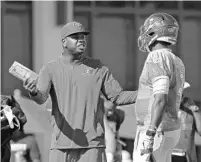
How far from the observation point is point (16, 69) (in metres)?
8.00

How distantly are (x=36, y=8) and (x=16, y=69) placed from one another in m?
8.68

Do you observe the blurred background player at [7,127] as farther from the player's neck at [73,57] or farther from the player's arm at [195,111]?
the player's arm at [195,111]

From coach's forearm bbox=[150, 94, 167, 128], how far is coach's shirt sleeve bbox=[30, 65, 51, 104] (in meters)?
1.24

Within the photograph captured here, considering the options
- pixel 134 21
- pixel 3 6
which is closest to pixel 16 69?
pixel 3 6

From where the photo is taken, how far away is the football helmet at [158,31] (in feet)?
24.5

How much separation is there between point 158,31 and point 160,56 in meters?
0.30

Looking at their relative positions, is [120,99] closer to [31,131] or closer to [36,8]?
[31,131]

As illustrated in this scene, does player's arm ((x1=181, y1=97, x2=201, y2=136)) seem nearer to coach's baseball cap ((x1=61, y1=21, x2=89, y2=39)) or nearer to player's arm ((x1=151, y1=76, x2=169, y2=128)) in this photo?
coach's baseball cap ((x1=61, y1=21, x2=89, y2=39))

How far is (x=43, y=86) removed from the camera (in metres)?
7.88

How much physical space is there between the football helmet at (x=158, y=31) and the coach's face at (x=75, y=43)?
2.09ft

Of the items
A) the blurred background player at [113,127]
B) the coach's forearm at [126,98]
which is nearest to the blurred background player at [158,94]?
the coach's forearm at [126,98]

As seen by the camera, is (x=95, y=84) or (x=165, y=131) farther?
(x=95, y=84)

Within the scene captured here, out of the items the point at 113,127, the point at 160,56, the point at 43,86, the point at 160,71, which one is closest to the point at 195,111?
the point at 113,127

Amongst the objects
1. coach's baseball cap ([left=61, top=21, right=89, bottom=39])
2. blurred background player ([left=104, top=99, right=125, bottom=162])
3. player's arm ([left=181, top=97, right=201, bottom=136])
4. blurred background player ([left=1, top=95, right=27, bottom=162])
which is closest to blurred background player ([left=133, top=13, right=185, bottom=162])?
coach's baseball cap ([left=61, top=21, right=89, bottom=39])
